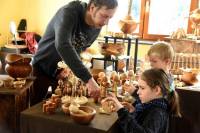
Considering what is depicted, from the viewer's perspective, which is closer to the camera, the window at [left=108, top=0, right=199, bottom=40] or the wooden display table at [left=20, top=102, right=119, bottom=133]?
the wooden display table at [left=20, top=102, right=119, bottom=133]

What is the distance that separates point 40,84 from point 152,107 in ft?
3.01

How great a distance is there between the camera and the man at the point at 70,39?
158 centimetres

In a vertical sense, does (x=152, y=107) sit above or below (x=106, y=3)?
below

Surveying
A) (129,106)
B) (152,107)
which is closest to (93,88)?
(129,106)

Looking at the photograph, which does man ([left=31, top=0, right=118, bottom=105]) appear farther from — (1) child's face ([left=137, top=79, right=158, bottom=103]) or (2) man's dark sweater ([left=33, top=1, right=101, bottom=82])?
(1) child's face ([left=137, top=79, right=158, bottom=103])

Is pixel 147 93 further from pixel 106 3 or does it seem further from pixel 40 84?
pixel 40 84

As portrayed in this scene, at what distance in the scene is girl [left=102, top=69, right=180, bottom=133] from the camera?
1.33 metres

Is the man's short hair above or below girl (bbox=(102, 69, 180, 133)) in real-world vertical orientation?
above

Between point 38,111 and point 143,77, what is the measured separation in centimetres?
55

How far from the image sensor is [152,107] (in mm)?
1386

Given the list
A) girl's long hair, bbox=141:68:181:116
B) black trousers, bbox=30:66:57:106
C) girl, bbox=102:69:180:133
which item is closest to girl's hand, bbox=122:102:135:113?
girl, bbox=102:69:180:133

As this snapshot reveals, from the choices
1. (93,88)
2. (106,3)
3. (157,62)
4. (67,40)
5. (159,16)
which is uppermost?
(159,16)

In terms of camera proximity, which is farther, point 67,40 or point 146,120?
point 67,40

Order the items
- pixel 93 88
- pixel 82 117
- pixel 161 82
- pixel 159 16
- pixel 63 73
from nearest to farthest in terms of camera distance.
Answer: pixel 82 117
pixel 161 82
pixel 93 88
pixel 63 73
pixel 159 16
